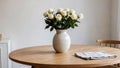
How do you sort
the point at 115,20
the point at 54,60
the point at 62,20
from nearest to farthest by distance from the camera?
1. the point at 54,60
2. the point at 62,20
3. the point at 115,20

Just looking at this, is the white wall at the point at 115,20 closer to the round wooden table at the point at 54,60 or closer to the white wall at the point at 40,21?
the white wall at the point at 40,21

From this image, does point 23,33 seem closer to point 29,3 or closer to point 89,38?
point 29,3

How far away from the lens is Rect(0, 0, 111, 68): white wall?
375cm

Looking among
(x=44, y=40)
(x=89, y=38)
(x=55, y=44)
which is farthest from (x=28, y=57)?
(x=89, y=38)

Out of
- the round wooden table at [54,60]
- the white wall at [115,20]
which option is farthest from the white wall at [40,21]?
the round wooden table at [54,60]

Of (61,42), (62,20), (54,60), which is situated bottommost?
(54,60)

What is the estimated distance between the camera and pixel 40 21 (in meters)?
3.79

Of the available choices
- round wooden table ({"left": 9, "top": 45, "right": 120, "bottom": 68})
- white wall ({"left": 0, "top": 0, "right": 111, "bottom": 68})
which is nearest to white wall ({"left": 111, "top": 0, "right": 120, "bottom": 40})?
white wall ({"left": 0, "top": 0, "right": 111, "bottom": 68})

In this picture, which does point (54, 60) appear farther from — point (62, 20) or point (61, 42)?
point (62, 20)

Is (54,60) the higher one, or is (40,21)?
(40,21)

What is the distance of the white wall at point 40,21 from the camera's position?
3.75 m

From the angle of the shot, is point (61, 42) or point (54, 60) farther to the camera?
point (61, 42)

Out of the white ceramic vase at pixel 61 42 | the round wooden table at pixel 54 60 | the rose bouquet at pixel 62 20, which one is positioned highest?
the rose bouquet at pixel 62 20

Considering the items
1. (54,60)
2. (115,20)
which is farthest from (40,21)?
(54,60)
